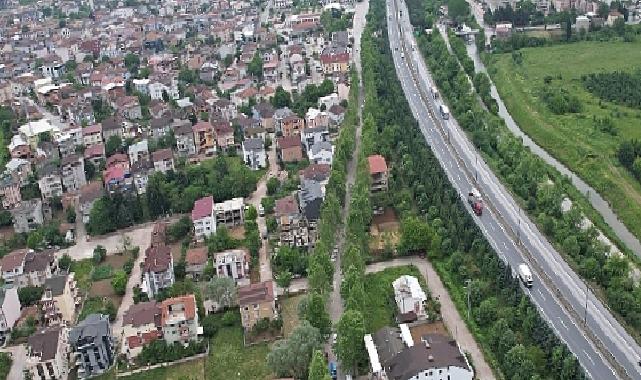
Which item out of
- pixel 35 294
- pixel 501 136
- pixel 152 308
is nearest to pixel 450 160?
pixel 501 136

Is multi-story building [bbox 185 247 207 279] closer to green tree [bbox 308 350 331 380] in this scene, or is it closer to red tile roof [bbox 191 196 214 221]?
red tile roof [bbox 191 196 214 221]

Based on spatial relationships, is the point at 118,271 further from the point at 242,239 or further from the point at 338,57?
the point at 338,57

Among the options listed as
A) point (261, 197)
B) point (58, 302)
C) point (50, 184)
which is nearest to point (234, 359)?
point (58, 302)

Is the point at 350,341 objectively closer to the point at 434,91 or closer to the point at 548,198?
the point at 548,198

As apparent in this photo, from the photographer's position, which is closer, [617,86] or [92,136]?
[92,136]

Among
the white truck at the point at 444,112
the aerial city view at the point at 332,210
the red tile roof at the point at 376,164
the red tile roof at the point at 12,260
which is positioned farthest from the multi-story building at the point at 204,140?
the white truck at the point at 444,112

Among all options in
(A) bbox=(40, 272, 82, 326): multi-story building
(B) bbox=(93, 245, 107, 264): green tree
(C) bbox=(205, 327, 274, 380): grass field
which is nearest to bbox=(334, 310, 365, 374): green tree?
(C) bbox=(205, 327, 274, 380): grass field

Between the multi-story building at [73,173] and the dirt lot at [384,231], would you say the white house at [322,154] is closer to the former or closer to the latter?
the dirt lot at [384,231]
